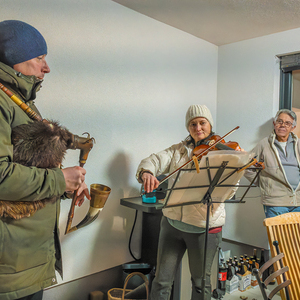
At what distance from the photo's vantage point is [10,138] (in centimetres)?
90

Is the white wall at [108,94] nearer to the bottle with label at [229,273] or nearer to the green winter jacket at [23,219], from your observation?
the bottle with label at [229,273]

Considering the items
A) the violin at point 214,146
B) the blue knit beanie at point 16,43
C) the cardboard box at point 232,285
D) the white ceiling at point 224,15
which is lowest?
the cardboard box at point 232,285

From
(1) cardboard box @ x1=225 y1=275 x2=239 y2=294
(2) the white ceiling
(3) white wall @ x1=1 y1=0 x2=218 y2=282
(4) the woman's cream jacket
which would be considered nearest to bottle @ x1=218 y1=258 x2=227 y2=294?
(1) cardboard box @ x1=225 y1=275 x2=239 y2=294

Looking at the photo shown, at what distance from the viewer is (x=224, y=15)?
2.57m

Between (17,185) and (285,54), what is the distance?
2961mm

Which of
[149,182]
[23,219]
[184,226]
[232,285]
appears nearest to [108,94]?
[149,182]

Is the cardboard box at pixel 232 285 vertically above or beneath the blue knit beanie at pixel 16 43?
beneath

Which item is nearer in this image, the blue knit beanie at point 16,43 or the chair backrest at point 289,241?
the blue knit beanie at point 16,43

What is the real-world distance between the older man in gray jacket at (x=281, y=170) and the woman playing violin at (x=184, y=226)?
1.15 meters

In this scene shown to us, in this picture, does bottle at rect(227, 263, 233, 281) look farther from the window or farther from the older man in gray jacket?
the window

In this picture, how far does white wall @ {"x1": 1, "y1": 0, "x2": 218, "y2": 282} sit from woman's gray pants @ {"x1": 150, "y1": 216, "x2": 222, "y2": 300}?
0.76 meters

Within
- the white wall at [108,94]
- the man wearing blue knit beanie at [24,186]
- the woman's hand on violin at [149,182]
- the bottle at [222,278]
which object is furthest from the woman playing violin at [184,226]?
the bottle at [222,278]

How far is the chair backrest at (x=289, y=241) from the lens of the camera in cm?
130

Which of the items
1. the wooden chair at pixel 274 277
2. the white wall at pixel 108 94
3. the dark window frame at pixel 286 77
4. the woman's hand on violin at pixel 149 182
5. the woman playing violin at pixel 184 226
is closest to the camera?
the wooden chair at pixel 274 277
